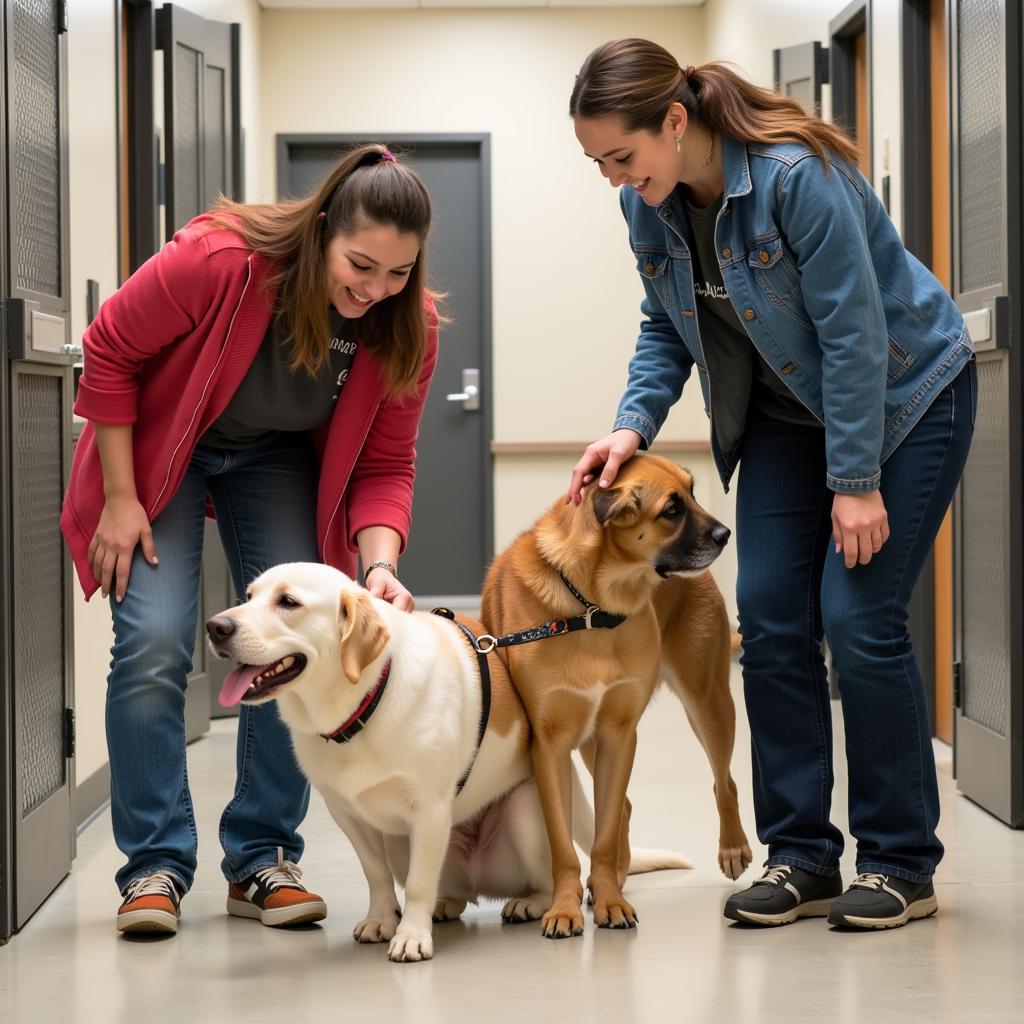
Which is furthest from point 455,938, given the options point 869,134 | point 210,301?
point 869,134

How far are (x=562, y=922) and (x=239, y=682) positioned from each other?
2.31ft

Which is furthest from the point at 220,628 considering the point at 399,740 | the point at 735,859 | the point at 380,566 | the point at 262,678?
the point at 735,859

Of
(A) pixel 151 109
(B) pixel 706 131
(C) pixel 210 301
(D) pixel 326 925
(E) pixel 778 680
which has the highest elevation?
(A) pixel 151 109

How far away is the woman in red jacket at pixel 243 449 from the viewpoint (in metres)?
2.30

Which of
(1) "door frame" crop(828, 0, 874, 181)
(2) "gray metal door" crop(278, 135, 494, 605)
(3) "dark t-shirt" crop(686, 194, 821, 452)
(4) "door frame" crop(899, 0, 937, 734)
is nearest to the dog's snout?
(3) "dark t-shirt" crop(686, 194, 821, 452)

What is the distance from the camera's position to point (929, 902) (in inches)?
95.0

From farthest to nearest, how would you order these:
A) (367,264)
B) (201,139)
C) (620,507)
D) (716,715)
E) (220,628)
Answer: (201,139) → (716,715) → (620,507) → (367,264) → (220,628)

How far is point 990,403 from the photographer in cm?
321

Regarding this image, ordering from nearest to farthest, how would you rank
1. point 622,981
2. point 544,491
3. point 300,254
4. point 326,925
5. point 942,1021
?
point 942,1021
point 622,981
point 300,254
point 326,925
point 544,491

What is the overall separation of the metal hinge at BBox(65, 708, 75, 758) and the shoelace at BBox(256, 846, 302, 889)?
1.97 feet

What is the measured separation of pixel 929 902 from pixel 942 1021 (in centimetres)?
50

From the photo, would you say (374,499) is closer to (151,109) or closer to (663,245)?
(663,245)

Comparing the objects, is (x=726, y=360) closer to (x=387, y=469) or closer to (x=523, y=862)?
(x=387, y=469)

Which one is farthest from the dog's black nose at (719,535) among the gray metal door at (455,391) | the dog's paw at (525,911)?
the gray metal door at (455,391)
